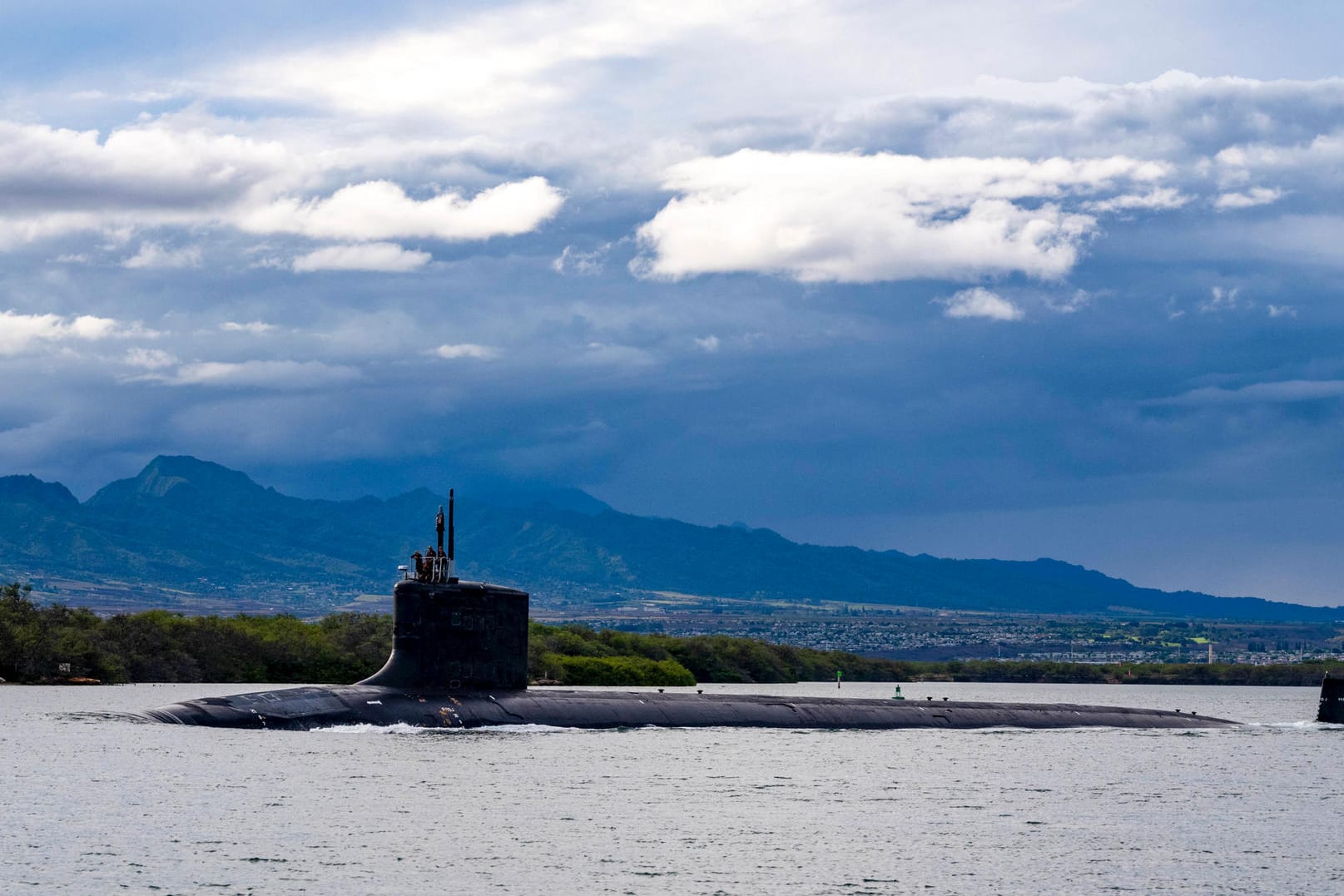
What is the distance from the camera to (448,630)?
50.6 meters

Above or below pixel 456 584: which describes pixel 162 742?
below

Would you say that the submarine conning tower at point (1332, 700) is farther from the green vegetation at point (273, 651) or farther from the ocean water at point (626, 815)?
the green vegetation at point (273, 651)

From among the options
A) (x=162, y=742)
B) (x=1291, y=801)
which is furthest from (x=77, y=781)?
(x=1291, y=801)

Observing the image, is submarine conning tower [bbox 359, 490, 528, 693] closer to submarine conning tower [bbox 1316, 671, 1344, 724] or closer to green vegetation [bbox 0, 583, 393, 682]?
submarine conning tower [bbox 1316, 671, 1344, 724]

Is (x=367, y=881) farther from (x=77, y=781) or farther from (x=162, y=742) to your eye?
(x=162, y=742)

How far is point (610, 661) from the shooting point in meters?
120

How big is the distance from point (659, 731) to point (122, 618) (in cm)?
5267

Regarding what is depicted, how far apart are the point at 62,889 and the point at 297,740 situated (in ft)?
74.4

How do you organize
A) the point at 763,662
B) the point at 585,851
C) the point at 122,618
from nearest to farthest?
the point at 585,851 → the point at 122,618 → the point at 763,662

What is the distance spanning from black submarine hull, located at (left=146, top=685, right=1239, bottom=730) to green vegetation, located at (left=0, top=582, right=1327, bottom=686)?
39.2 metres

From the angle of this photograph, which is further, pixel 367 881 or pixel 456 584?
pixel 456 584

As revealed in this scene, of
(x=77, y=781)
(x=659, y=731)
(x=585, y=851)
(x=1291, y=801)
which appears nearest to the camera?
(x=585, y=851)

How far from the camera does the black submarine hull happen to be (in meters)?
50.5

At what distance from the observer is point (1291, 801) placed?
4675 cm
